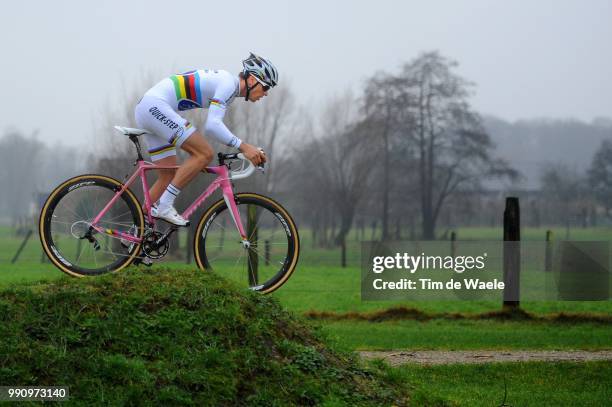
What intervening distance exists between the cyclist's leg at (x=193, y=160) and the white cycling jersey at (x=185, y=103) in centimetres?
8

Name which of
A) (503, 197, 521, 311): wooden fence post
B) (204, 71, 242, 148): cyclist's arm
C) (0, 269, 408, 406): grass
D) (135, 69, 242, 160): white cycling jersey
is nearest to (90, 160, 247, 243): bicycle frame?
(135, 69, 242, 160): white cycling jersey

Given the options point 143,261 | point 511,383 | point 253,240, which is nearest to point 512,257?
point 511,383

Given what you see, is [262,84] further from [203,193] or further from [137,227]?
[137,227]

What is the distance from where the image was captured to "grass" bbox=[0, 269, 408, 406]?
274 inches

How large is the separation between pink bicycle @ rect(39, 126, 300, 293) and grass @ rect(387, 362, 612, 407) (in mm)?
1851

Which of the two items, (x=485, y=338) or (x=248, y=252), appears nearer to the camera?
(x=248, y=252)

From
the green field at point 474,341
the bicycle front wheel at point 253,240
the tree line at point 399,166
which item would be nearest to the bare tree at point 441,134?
the tree line at point 399,166

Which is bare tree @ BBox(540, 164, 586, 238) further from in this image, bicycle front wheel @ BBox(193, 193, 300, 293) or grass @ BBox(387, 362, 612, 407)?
bicycle front wheel @ BBox(193, 193, 300, 293)

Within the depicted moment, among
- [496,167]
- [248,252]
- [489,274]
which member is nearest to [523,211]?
[496,167]

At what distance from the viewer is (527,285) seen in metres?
21.7

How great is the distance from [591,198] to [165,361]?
8338cm

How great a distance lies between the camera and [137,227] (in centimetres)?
873

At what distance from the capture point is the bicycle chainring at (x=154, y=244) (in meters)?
8.70

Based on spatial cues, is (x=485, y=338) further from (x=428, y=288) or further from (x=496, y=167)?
(x=496, y=167)
